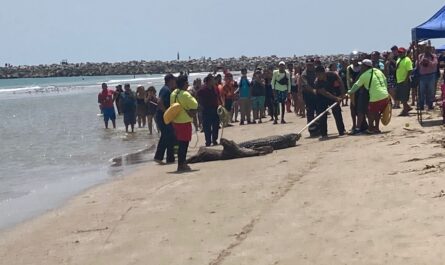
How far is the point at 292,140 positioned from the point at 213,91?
227 centimetres

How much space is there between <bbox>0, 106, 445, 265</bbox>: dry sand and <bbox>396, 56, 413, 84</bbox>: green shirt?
3.72 metres

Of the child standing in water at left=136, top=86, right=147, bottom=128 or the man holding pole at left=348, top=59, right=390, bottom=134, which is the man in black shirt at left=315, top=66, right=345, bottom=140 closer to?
the man holding pole at left=348, top=59, right=390, bottom=134

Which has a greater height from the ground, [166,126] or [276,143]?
[166,126]

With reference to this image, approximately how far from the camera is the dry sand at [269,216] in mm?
6008

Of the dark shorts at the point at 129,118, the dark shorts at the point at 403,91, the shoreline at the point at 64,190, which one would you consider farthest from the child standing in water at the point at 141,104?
the dark shorts at the point at 403,91

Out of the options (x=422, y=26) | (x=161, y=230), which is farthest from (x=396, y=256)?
(x=422, y=26)

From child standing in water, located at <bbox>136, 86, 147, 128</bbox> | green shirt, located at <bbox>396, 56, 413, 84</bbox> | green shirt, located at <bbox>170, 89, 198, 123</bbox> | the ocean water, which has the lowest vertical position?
the ocean water

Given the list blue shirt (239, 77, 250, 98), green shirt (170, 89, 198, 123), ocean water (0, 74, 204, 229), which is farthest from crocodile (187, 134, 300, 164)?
blue shirt (239, 77, 250, 98)

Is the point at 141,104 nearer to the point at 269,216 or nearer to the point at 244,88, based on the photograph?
the point at 244,88

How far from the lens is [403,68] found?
1520cm

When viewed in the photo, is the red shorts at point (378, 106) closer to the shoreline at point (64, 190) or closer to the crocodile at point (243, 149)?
the crocodile at point (243, 149)

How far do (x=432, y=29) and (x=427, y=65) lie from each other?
1.17 meters

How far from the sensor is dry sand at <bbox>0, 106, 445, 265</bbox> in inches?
237

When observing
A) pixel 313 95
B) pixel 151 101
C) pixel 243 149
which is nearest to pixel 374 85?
pixel 313 95
